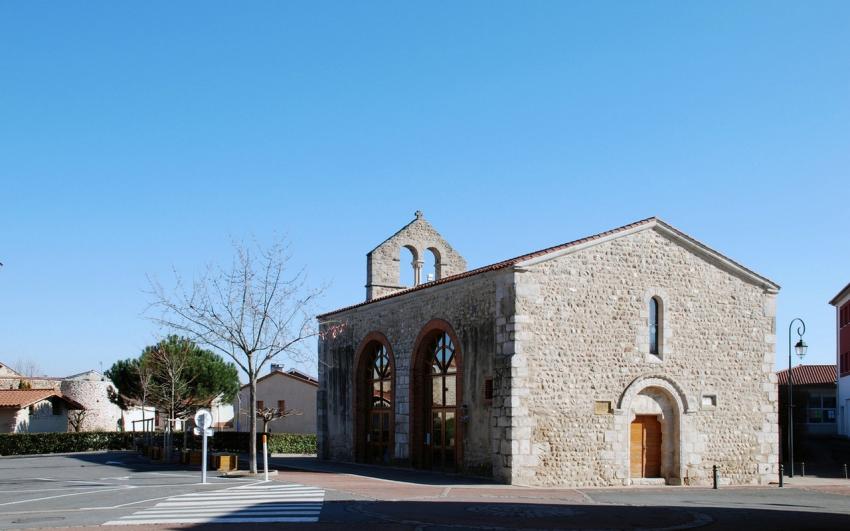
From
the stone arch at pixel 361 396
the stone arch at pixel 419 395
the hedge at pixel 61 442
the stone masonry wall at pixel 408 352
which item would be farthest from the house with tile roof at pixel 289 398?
the stone arch at pixel 419 395

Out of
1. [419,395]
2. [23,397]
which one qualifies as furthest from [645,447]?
[23,397]

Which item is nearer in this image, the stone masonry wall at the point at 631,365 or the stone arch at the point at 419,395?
the stone masonry wall at the point at 631,365

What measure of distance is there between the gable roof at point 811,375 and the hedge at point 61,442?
3649 cm

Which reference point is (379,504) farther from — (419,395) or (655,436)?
(655,436)

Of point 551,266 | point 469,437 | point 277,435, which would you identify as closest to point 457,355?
point 469,437

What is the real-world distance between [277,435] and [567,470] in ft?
76.5

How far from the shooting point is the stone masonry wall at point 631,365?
24422 millimetres

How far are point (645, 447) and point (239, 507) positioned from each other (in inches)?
520

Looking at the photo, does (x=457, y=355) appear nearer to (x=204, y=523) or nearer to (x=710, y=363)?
(x=710, y=363)

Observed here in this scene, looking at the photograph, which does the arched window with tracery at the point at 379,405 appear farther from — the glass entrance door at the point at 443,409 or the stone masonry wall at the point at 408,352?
the glass entrance door at the point at 443,409

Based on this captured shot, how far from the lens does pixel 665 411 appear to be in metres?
26.4

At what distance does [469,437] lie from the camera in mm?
26125

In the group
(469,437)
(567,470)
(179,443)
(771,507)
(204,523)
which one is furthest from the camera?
(179,443)

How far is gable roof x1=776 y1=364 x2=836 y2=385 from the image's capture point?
2112 inches
